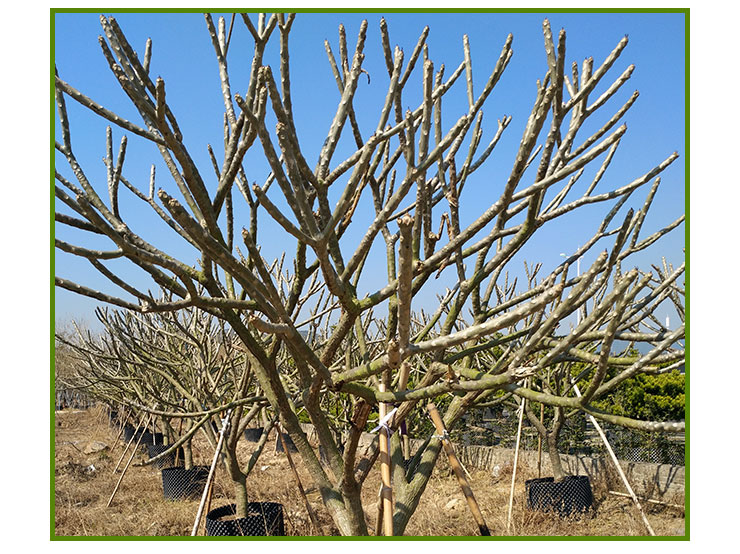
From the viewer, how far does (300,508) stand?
6105mm

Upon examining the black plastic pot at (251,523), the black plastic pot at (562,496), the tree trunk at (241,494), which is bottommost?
the black plastic pot at (562,496)

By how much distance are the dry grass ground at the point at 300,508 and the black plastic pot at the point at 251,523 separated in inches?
13.0

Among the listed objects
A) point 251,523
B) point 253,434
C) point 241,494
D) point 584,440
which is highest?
point 241,494

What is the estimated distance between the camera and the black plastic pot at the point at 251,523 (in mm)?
4444

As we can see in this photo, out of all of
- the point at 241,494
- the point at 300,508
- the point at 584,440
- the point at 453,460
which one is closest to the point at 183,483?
the point at 300,508

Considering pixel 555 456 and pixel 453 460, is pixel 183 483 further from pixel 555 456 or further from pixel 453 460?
pixel 453 460

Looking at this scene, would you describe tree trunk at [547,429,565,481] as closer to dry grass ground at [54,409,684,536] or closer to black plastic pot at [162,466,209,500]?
dry grass ground at [54,409,684,536]

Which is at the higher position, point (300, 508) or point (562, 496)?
point (562, 496)

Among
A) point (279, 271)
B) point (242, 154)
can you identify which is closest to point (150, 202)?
point (242, 154)

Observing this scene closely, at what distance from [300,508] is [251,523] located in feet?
5.47

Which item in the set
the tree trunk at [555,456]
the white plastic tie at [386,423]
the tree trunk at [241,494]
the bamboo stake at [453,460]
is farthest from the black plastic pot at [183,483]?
the white plastic tie at [386,423]

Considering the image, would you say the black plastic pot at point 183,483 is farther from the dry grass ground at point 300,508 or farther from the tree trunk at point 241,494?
the tree trunk at point 241,494

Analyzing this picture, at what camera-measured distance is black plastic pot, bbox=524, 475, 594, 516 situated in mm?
5645

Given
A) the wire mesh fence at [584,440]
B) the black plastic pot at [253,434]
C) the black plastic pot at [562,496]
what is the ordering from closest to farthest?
the black plastic pot at [562,496]
the wire mesh fence at [584,440]
the black plastic pot at [253,434]
